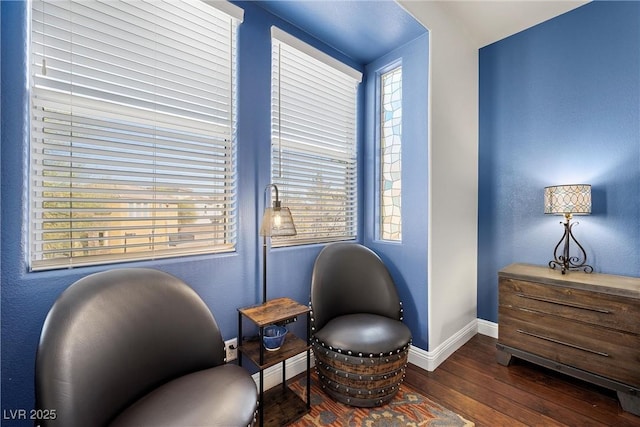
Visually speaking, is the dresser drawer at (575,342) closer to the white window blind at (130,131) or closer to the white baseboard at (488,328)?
the white baseboard at (488,328)

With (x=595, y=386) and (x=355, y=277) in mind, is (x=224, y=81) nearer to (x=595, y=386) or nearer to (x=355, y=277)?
(x=355, y=277)

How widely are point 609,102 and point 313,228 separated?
257 cm

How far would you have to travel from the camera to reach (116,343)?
3.39 feet

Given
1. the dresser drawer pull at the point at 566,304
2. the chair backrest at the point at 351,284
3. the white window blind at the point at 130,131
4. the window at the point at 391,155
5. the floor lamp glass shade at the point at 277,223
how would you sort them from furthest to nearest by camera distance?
the window at the point at 391,155
the chair backrest at the point at 351,284
the dresser drawer pull at the point at 566,304
the floor lamp glass shade at the point at 277,223
the white window blind at the point at 130,131

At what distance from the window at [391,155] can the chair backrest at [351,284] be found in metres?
0.50

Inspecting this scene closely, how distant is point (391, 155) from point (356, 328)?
1.60 metres

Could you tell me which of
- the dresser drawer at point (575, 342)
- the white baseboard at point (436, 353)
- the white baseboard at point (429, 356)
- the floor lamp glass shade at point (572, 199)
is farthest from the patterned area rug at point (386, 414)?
the floor lamp glass shade at point (572, 199)

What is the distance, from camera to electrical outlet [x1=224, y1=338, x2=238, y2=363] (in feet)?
5.47

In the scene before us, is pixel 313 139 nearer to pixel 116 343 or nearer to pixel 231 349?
pixel 231 349

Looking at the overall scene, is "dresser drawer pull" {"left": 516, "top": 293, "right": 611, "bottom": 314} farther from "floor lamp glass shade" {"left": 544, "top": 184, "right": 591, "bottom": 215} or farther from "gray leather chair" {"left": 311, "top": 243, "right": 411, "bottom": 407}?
"gray leather chair" {"left": 311, "top": 243, "right": 411, "bottom": 407}

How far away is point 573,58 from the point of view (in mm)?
2229

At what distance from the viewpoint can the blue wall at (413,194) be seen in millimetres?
2154

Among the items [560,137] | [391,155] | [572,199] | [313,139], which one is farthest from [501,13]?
[313,139]

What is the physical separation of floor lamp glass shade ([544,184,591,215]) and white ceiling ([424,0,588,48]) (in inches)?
61.2
